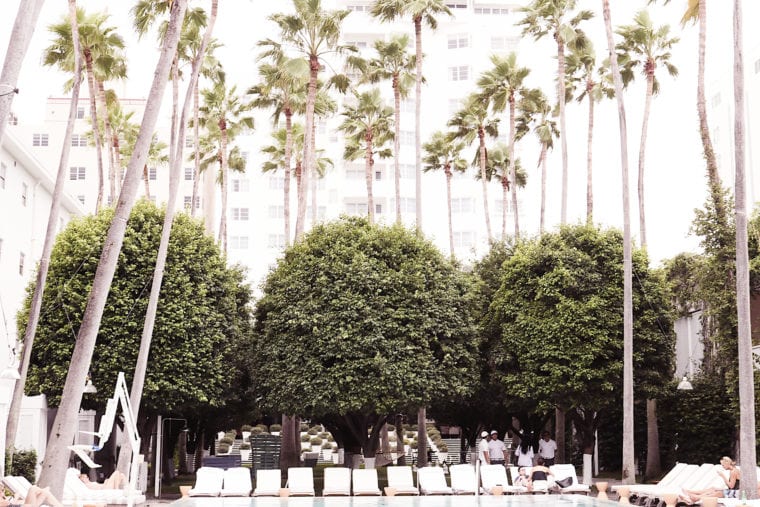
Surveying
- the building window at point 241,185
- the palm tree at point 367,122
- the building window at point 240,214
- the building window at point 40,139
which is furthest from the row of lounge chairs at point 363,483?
the building window at point 40,139

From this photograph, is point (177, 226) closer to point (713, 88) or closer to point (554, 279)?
point (554, 279)

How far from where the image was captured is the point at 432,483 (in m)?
27.2

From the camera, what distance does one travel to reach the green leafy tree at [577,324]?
33156mm

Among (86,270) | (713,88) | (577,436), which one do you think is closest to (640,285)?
(577,436)

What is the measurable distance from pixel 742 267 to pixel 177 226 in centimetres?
1973

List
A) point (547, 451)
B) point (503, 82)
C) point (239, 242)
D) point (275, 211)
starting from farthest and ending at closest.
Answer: point (275, 211) → point (239, 242) → point (503, 82) → point (547, 451)

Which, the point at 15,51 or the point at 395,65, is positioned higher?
the point at 395,65

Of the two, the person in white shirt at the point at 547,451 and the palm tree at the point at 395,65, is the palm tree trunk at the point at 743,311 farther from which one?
the palm tree at the point at 395,65

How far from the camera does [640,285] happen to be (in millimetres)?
34281

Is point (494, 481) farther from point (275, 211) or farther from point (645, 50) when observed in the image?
point (275, 211)

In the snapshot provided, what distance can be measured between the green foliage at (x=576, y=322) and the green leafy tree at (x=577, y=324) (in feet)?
0.12

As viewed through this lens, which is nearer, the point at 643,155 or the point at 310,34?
the point at 310,34

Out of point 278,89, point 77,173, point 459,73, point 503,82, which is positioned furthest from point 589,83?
point 77,173

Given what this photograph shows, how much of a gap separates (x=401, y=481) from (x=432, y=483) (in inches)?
37.7
